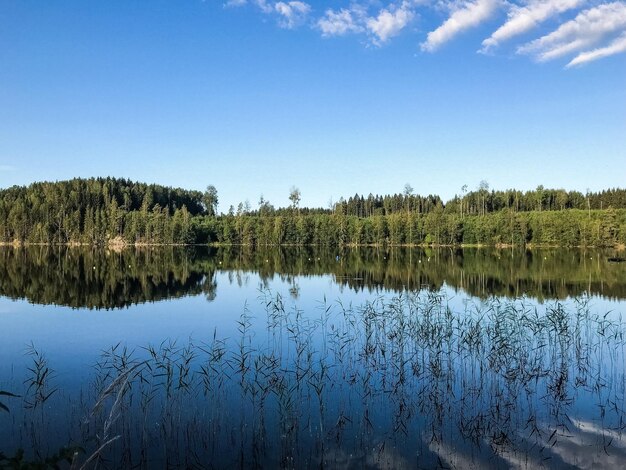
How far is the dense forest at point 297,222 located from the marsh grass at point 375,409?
→ 12354cm

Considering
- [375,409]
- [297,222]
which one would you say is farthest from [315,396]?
[297,222]

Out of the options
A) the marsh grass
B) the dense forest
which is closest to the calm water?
the marsh grass

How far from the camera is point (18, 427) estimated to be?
11.1 m

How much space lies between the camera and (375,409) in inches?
486

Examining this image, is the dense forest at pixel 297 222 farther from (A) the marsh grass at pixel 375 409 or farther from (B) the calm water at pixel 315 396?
(A) the marsh grass at pixel 375 409

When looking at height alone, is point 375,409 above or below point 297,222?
below

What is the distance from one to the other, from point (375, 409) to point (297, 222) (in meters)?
140

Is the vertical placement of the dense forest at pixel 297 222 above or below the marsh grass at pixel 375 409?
above

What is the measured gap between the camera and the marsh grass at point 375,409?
973cm

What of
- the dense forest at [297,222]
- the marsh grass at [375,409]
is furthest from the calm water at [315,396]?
the dense forest at [297,222]

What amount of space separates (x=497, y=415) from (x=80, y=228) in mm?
171285

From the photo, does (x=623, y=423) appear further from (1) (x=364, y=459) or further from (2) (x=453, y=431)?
(1) (x=364, y=459)

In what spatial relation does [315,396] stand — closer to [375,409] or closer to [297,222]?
[375,409]

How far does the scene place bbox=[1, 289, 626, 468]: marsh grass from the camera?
31.9ft
